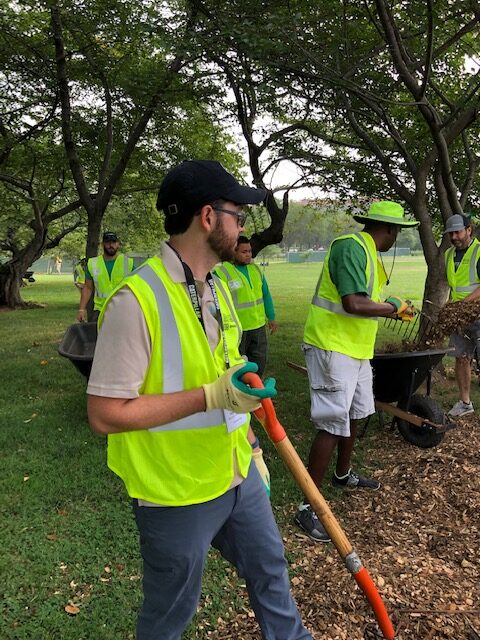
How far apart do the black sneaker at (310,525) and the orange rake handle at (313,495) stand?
43.8 inches

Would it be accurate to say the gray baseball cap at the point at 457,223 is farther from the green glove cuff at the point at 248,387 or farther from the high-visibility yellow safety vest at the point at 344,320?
the green glove cuff at the point at 248,387

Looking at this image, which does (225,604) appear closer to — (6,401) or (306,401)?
(306,401)

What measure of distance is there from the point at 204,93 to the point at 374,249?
5937 mm

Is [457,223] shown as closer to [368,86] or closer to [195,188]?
[368,86]

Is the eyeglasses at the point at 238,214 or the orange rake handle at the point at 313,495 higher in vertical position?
the eyeglasses at the point at 238,214

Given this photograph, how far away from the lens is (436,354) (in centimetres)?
417

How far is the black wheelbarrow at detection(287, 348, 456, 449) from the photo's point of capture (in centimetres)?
417

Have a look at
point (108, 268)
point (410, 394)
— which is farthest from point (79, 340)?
point (410, 394)

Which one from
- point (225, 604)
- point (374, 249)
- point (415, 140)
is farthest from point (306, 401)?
point (415, 140)

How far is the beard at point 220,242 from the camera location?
1682 millimetres

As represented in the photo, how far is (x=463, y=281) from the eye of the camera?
5445 mm

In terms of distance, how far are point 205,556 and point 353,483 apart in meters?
2.38

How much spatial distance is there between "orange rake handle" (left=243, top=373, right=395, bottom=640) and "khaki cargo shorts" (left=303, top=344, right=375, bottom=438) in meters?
1.37

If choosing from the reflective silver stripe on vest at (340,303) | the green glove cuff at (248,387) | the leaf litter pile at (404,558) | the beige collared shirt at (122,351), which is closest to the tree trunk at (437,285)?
the leaf litter pile at (404,558)
